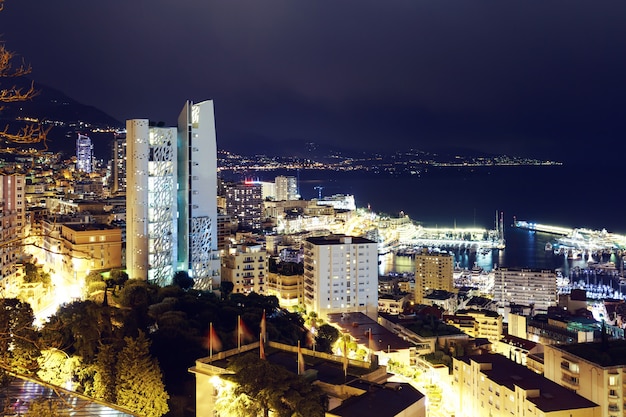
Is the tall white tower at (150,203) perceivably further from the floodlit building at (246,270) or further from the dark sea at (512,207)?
the dark sea at (512,207)

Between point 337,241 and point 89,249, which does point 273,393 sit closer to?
point 89,249

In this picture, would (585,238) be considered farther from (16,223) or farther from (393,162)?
(393,162)

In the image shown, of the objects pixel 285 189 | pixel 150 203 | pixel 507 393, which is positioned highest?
pixel 285 189

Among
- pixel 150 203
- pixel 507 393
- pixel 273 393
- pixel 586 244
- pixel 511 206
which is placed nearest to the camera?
pixel 273 393

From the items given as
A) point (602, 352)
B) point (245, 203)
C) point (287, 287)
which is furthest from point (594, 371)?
point (245, 203)

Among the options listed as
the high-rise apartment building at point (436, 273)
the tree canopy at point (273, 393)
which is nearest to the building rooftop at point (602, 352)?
the tree canopy at point (273, 393)

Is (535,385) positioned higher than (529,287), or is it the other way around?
(535,385)

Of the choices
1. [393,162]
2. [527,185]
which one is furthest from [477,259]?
[393,162]
